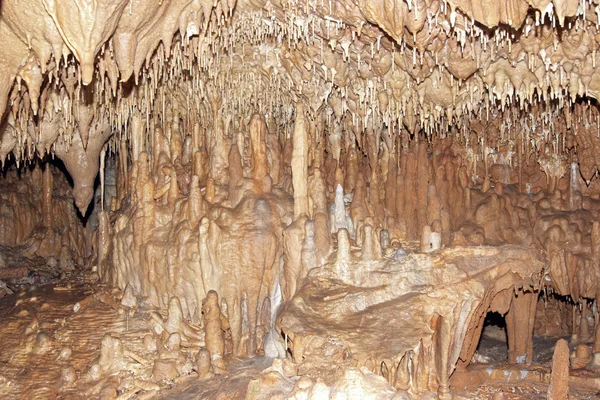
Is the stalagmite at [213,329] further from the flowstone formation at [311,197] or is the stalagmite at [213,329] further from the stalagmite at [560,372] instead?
the stalagmite at [560,372]

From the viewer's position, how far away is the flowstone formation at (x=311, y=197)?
8.32 metres

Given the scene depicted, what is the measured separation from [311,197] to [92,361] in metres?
5.55

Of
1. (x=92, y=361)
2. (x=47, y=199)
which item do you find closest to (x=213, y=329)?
(x=92, y=361)

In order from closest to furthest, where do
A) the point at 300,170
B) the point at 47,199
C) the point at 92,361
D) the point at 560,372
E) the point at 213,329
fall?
the point at 560,372, the point at 92,361, the point at 213,329, the point at 300,170, the point at 47,199

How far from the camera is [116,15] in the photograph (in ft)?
21.9

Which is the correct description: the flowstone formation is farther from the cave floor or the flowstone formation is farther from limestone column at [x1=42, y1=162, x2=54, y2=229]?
limestone column at [x1=42, y1=162, x2=54, y2=229]

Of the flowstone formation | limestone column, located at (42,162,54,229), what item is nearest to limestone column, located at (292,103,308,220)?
the flowstone formation

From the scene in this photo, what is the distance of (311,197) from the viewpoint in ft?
42.7

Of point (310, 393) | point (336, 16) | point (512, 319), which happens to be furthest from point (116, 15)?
point (512, 319)

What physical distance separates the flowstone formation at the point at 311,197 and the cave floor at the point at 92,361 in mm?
54

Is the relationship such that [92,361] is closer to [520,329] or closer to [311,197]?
[311,197]

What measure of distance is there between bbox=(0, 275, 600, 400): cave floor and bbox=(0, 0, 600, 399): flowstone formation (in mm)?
54

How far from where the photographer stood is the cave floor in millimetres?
9688

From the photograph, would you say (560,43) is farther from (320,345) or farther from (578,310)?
(578,310)
